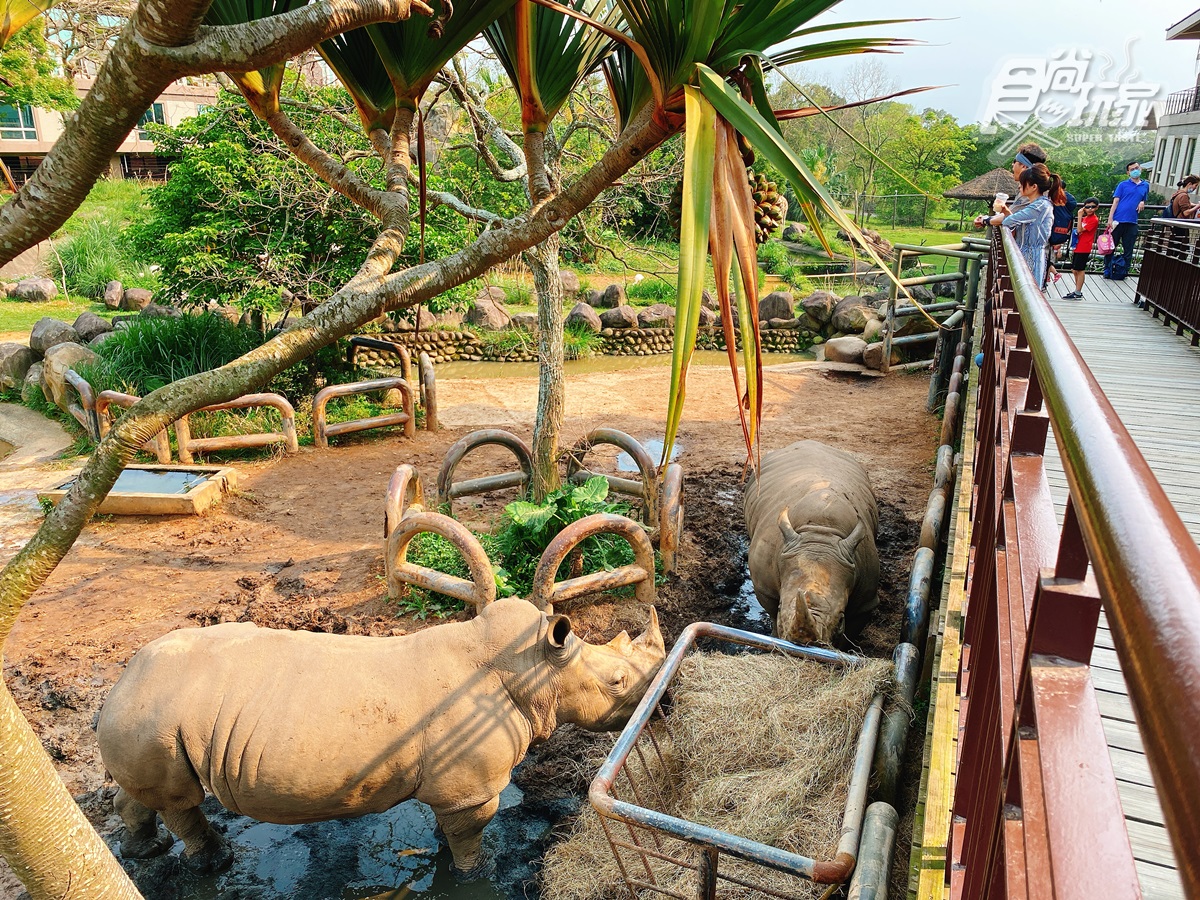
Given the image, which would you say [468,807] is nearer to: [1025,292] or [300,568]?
[1025,292]

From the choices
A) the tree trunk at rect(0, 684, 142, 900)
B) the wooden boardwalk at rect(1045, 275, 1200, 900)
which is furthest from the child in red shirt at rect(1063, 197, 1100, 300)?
the tree trunk at rect(0, 684, 142, 900)

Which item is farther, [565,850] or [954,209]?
[954,209]

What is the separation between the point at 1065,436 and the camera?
3.86ft

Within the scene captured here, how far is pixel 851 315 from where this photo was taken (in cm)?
1792

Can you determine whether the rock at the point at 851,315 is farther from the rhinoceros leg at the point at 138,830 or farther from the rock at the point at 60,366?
the rhinoceros leg at the point at 138,830

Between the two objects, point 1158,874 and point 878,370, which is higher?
point 1158,874

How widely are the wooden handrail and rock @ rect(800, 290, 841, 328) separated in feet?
59.2

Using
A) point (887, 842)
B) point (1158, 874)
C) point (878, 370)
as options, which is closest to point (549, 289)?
point (887, 842)

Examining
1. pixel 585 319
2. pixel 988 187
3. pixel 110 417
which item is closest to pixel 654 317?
pixel 585 319

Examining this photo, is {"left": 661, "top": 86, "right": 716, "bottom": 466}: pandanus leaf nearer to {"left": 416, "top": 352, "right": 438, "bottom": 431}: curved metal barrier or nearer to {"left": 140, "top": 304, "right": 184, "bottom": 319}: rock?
{"left": 416, "top": 352, "right": 438, "bottom": 431}: curved metal barrier

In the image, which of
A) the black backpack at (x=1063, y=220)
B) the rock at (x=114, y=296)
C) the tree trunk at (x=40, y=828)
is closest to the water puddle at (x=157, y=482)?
the tree trunk at (x=40, y=828)

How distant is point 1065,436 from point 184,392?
2.00 m

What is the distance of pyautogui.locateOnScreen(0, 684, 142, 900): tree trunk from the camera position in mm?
2070

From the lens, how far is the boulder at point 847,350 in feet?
49.3
